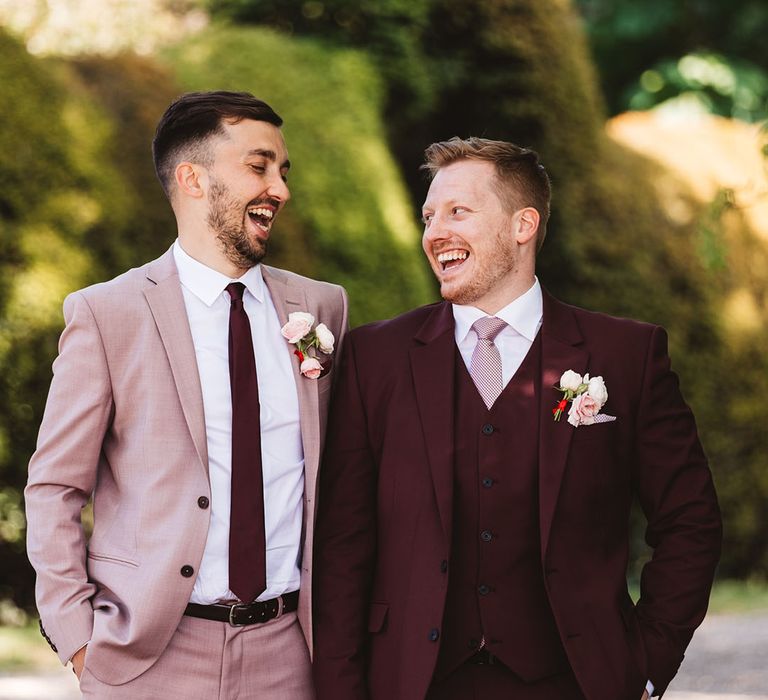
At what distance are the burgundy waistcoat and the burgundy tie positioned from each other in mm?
507

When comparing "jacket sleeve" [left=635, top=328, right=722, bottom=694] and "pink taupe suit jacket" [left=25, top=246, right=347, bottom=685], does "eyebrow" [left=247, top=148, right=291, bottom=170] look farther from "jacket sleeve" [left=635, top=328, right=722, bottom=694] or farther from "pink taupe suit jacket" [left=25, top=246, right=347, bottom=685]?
"jacket sleeve" [left=635, top=328, right=722, bottom=694]

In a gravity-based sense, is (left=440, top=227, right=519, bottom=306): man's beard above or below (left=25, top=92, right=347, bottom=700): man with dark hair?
above

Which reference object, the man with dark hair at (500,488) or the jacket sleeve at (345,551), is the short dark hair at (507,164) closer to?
the man with dark hair at (500,488)

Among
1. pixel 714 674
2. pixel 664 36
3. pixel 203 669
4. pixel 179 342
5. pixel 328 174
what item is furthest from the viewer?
pixel 664 36

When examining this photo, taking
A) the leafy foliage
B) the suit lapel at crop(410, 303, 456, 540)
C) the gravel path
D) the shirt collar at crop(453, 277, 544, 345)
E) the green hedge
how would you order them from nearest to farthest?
the suit lapel at crop(410, 303, 456, 540)
the shirt collar at crop(453, 277, 544, 345)
the gravel path
the green hedge
the leafy foliage

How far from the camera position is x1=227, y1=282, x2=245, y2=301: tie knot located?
3252 millimetres

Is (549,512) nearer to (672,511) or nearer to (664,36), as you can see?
(672,511)

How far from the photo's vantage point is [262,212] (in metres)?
3.30

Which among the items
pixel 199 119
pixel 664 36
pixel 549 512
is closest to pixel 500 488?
pixel 549 512

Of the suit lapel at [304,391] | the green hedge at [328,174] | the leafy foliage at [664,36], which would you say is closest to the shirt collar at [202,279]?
the suit lapel at [304,391]

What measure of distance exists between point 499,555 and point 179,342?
101cm

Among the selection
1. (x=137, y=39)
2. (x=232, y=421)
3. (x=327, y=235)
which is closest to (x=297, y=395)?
(x=232, y=421)

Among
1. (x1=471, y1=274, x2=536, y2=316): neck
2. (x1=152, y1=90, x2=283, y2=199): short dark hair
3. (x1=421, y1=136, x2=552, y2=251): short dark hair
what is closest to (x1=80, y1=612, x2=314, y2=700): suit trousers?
(x1=471, y1=274, x2=536, y2=316): neck

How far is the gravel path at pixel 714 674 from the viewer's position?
6289mm
